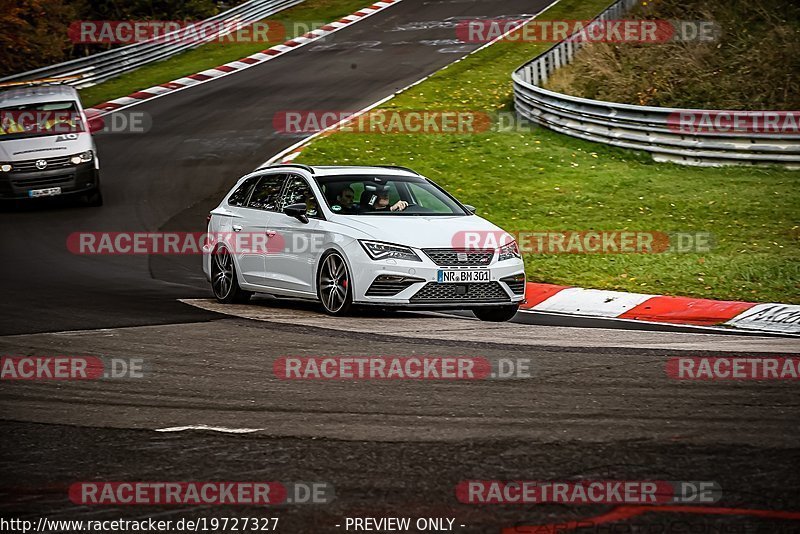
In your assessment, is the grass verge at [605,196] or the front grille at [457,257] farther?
the grass verge at [605,196]

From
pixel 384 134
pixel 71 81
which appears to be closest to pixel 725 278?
pixel 384 134

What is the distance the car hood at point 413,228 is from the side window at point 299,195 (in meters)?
0.62

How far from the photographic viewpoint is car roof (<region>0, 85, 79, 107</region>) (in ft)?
73.9

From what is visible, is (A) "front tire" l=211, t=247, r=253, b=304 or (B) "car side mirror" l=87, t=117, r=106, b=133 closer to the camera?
(A) "front tire" l=211, t=247, r=253, b=304

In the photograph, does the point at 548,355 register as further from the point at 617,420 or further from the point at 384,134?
the point at 384,134

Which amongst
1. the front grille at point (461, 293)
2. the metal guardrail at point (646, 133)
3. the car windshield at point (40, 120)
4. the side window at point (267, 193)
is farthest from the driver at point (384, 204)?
the car windshield at point (40, 120)

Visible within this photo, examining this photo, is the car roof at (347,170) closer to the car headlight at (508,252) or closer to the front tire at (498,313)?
the car headlight at (508,252)

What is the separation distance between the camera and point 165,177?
79.0ft

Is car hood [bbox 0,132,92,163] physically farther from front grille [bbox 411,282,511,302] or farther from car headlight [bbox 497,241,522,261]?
front grille [bbox 411,282,511,302]

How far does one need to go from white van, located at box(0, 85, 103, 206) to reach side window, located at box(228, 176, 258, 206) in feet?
27.5

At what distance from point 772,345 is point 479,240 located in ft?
10.8

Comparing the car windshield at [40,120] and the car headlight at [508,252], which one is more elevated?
the car windshield at [40,120]

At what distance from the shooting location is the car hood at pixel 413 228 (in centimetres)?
1178

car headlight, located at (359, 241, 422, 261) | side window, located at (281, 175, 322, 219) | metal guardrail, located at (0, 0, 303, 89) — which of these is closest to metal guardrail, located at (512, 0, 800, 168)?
side window, located at (281, 175, 322, 219)
